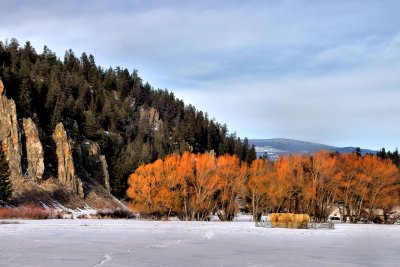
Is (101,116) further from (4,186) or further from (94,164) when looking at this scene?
(4,186)

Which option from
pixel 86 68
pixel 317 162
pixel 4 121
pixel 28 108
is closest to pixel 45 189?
pixel 4 121

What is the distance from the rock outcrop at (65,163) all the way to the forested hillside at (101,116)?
186cm

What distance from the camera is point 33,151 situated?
93875 millimetres

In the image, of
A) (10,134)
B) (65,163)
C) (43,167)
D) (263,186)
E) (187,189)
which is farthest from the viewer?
(65,163)

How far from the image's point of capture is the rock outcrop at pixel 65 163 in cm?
9612

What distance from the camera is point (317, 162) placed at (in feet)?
268

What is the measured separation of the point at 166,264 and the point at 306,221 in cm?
4064

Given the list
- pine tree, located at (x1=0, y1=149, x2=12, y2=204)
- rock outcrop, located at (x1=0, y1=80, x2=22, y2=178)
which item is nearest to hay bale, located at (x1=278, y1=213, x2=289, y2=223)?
pine tree, located at (x1=0, y1=149, x2=12, y2=204)

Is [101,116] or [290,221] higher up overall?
[101,116]

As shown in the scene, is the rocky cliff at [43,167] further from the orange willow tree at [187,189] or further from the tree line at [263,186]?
the orange willow tree at [187,189]

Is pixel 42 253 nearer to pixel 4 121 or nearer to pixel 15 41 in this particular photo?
pixel 4 121

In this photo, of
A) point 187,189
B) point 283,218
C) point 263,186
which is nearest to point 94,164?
point 187,189

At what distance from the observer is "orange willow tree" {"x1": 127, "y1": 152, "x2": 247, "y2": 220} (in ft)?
246

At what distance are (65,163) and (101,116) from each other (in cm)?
5414
